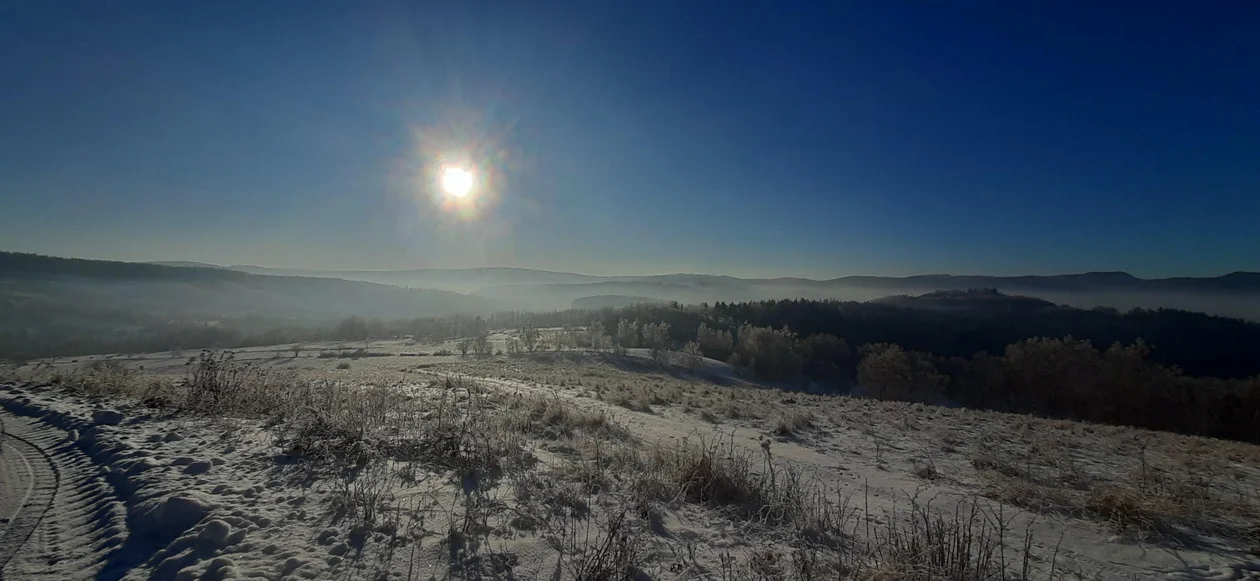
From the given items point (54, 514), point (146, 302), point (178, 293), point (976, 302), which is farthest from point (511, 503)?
point (976, 302)

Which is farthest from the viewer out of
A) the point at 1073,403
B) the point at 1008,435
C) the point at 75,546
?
the point at 1073,403

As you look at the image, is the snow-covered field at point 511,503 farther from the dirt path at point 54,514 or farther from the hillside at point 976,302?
the hillside at point 976,302

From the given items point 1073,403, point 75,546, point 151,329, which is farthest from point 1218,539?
point 151,329

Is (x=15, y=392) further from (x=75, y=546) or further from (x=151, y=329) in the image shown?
(x=151, y=329)

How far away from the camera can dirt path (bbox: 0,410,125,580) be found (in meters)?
3.31

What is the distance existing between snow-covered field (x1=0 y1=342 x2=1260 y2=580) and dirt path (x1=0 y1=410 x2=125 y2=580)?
2 cm

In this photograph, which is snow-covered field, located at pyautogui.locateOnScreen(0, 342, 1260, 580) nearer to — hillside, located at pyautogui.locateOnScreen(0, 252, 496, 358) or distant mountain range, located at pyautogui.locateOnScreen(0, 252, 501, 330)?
hillside, located at pyautogui.locateOnScreen(0, 252, 496, 358)

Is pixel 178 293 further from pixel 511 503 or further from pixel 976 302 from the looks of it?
pixel 976 302

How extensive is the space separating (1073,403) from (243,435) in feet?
191

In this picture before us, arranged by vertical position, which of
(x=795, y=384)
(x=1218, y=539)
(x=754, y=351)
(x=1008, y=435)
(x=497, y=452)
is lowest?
(x=795, y=384)

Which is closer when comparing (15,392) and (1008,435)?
(15,392)

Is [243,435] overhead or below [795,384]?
overhead

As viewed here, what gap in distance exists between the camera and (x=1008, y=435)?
1188 cm

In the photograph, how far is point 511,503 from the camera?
4805 mm
